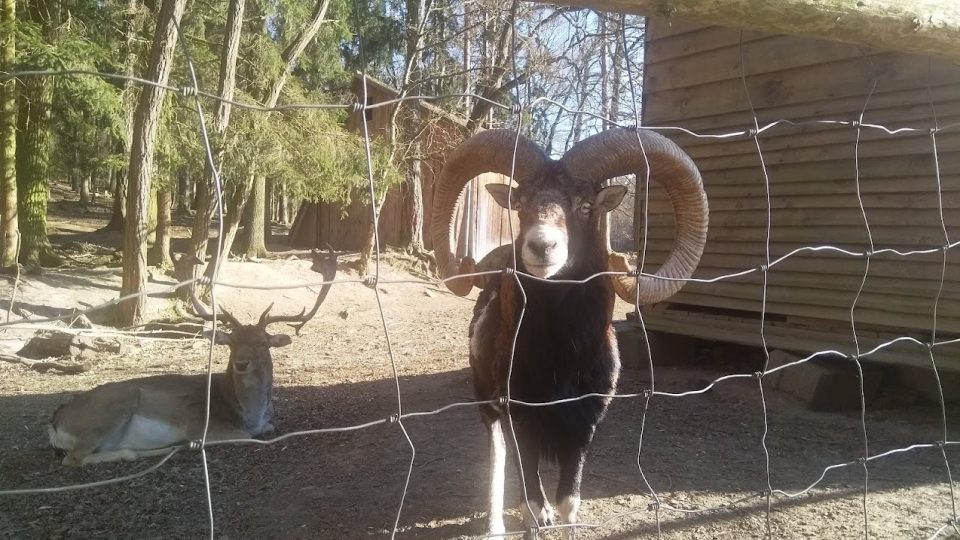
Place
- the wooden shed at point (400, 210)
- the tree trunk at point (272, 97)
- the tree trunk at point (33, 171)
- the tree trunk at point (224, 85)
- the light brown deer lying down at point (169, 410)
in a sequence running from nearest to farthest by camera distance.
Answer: the light brown deer lying down at point (169, 410)
the tree trunk at point (224, 85)
the tree trunk at point (272, 97)
the tree trunk at point (33, 171)
the wooden shed at point (400, 210)

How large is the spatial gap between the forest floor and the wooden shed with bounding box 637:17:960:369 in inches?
33.9

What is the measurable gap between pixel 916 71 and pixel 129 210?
10834mm

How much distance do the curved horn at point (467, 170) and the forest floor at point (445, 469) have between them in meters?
1.54

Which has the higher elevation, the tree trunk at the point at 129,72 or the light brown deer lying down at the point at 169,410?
the tree trunk at the point at 129,72

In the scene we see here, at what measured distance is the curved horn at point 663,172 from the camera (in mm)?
3840

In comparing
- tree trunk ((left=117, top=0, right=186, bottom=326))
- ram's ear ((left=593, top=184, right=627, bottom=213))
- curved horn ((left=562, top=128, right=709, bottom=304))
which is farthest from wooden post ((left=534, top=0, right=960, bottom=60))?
tree trunk ((left=117, top=0, right=186, bottom=326))

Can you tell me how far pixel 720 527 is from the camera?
403 cm

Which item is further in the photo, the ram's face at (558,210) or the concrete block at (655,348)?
the concrete block at (655,348)

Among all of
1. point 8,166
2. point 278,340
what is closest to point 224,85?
point 8,166

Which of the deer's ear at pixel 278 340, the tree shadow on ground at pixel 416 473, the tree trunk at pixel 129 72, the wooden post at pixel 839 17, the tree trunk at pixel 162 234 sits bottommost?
the tree shadow on ground at pixel 416 473

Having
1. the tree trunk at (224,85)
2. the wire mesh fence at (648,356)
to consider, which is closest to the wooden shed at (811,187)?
the wire mesh fence at (648,356)

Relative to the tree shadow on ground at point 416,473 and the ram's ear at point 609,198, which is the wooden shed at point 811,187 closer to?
the tree shadow on ground at point 416,473

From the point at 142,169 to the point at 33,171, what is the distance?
6763 millimetres

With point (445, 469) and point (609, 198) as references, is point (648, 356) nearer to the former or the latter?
point (609, 198)
